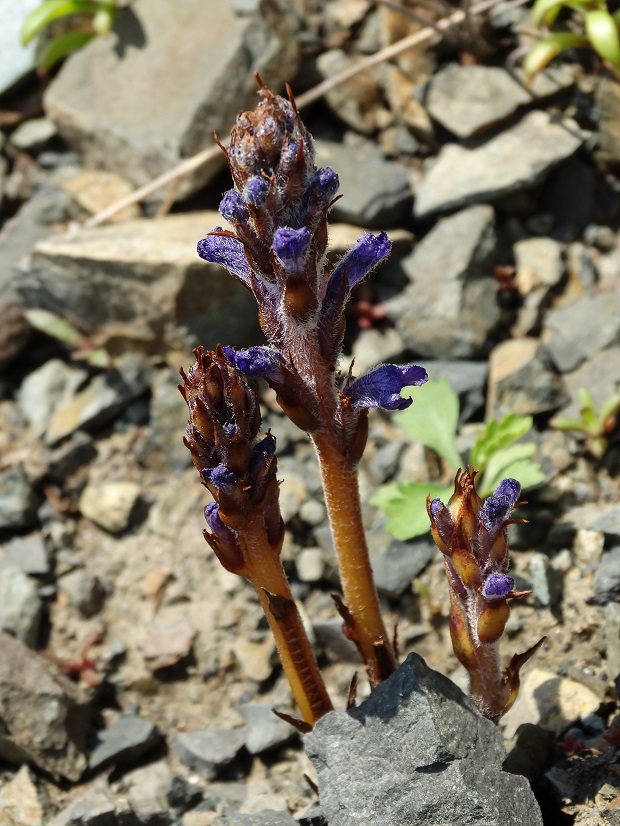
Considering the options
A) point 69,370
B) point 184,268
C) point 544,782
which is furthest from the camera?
point 69,370

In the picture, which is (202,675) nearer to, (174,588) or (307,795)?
(174,588)

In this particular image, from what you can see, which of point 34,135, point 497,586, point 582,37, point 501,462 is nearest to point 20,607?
point 501,462

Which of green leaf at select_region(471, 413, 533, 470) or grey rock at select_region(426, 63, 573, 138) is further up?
grey rock at select_region(426, 63, 573, 138)

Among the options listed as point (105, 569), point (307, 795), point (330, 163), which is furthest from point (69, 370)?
point (307, 795)

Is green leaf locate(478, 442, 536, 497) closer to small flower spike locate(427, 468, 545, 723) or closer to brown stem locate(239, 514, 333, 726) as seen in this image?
small flower spike locate(427, 468, 545, 723)

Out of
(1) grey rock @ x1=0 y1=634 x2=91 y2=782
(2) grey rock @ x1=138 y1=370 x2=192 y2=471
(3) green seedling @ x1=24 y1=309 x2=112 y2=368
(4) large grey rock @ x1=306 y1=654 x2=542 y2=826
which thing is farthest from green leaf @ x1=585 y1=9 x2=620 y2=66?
(1) grey rock @ x1=0 y1=634 x2=91 y2=782

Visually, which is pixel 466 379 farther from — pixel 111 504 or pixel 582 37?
pixel 582 37

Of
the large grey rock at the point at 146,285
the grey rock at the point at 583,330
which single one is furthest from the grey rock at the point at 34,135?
the grey rock at the point at 583,330
